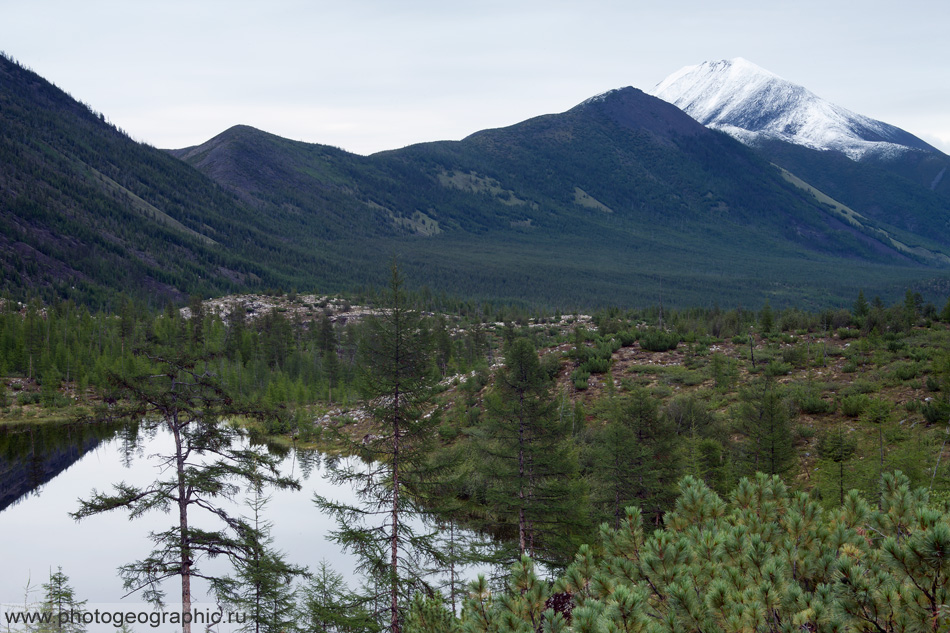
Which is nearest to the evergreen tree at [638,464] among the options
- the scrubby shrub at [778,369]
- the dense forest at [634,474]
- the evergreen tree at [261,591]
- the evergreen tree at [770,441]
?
the dense forest at [634,474]

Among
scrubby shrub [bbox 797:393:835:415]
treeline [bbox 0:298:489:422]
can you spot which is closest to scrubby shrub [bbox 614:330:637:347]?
scrubby shrub [bbox 797:393:835:415]

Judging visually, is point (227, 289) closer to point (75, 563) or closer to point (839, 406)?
point (75, 563)

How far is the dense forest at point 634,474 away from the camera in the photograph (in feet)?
23.0

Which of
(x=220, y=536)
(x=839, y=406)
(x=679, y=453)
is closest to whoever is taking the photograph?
(x=220, y=536)

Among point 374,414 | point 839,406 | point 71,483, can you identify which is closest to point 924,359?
point 839,406

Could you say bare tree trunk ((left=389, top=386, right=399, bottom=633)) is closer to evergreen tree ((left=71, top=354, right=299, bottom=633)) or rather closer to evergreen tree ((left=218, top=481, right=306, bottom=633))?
evergreen tree ((left=218, top=481, right=306, bottom=633))

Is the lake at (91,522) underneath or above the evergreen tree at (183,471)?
underneath

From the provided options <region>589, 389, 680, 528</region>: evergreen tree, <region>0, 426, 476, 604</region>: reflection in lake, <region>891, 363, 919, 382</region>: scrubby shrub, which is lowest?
<region>0, 426, 476, 604</region>: reflection in lake

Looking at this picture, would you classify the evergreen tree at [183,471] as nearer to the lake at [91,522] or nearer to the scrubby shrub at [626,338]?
the lake at [91,522]

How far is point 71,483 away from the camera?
47469 millimetres

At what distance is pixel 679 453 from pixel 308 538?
67.4 feet

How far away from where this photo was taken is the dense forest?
23.0 feet

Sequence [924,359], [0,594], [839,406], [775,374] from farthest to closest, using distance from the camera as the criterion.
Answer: [775,374], [924,359], [839,406], [0,594]

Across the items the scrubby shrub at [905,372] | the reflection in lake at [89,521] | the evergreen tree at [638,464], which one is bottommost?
the reflection in lake at [89,521]
